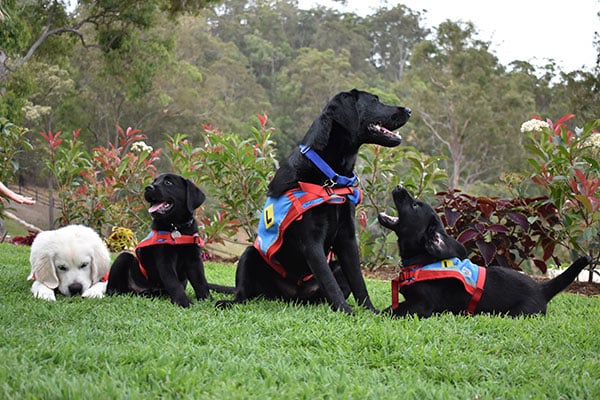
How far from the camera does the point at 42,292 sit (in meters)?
4.38

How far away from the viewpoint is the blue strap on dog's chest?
399cm

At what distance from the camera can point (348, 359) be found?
276 cm

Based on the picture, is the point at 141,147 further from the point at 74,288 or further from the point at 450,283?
the point at 450,283

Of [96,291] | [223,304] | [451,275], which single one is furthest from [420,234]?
[96,291]

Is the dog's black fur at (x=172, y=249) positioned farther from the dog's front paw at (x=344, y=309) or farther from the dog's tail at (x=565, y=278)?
the dog's tail at (x=565, y=278)

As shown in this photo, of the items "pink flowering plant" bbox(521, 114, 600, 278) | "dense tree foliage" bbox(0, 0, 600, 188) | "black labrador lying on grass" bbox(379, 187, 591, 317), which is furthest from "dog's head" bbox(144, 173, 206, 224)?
"dense tree foliage" bbox(0, 0, 600, 188)

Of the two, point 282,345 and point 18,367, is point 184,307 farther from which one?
point 18,367

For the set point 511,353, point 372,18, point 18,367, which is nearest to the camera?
point 18,367

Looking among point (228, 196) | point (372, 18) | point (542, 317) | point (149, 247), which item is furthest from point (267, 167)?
point (372, 18)

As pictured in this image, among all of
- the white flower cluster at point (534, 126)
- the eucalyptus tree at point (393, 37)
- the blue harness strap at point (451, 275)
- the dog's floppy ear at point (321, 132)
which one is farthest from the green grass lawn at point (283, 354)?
the eucalyptus tree at point (393, 37)

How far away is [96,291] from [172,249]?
28.5 inches

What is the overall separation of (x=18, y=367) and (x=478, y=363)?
2.04 m

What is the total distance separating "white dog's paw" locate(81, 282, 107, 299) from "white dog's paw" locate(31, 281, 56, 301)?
0.24 meters

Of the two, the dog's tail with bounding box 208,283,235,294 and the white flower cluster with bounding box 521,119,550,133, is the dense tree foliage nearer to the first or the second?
the dog's tail with bounding box 208,283,235,294
